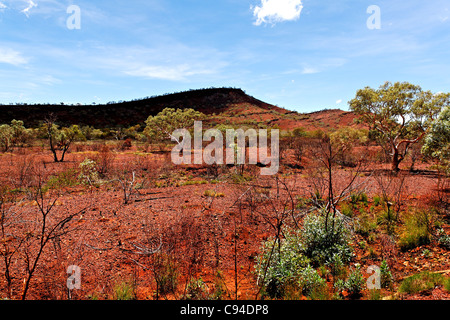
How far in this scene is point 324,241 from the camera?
5.84 metres

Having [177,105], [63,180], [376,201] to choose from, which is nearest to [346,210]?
[376,201]

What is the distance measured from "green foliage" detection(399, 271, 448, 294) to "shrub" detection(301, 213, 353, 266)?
1.32 meters

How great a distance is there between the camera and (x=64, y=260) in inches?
199

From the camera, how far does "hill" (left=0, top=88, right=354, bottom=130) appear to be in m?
53.1

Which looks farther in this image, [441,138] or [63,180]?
[63,180]

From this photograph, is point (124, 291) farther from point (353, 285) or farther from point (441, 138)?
point (441, 138)

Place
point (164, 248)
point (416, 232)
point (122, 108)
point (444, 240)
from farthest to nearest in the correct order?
point (122, 108), point (416, 232), point (444, 240), point (164, 248)

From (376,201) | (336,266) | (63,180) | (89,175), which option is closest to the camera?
(336,266)

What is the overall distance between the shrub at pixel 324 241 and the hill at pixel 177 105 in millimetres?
44481

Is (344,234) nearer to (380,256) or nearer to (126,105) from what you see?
(380,256)

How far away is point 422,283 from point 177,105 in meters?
72.8

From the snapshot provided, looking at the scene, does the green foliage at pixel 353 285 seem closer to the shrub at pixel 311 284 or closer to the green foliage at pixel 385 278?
the shrub at pixel 311 284

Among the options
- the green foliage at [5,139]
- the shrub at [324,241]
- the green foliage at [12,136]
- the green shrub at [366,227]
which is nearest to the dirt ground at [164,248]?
the green shrub at [366,227]

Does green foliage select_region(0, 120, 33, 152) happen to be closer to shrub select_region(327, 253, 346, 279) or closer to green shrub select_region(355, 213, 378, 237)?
shrub select_region(327, 253, 346, 279)
